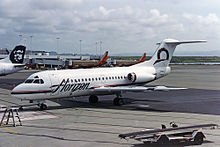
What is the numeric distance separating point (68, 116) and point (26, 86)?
4.43 metres

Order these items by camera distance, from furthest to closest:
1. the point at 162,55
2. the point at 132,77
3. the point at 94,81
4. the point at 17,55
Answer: the point at 17,55 < the point at 162,55 < the point at 132,77 < the point at 94,81

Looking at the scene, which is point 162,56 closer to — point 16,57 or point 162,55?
point 162,55

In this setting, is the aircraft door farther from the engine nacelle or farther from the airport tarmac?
the engine nacelle

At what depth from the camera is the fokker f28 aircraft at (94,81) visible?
2394cm

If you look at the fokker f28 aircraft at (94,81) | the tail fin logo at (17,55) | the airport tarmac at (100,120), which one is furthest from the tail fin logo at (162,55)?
the tail fin logo at (17,55)

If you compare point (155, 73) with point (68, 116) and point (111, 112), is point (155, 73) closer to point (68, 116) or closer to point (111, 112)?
point (111, 112)

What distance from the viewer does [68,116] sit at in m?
22.1

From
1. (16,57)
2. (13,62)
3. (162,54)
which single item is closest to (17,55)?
(16,57)

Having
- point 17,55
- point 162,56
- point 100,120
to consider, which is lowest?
point 100,120

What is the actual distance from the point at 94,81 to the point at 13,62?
3283cm

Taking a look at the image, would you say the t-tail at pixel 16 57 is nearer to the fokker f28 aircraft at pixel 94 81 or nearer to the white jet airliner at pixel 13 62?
the white jet airliner at pixel 13 62

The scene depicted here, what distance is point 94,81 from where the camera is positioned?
2727cm

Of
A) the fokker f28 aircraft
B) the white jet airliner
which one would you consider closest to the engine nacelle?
the fokker f28 aircraft

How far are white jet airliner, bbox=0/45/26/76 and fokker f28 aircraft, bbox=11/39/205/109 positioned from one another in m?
30.2
